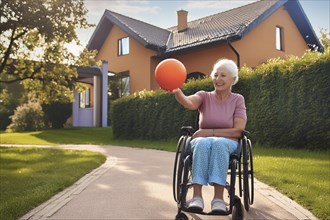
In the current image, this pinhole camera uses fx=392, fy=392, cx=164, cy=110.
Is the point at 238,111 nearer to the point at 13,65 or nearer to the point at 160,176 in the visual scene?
the point at 160,176

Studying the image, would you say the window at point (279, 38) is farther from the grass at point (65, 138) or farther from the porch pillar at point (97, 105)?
the porch pillar at point (97, 105)

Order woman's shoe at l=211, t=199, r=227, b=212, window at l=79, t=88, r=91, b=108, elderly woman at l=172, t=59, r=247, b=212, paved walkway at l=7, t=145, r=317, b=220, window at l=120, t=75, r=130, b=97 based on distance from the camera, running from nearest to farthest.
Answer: woman's shoe at l=211, t=199, r=227, b=212 < elderly woman at l=172, t=59, r=247, b=212 < paved walkway at l=7, t=145, r=317, b=220 < window at l=120, t=75, r=130, b=97 < window at l=79, t=88, r=91, b=108

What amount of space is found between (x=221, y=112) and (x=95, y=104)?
2139 cm

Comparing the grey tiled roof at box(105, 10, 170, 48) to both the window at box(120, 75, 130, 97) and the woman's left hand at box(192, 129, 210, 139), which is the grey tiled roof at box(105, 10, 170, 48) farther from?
the woman's left hand at box(192, 129, 210, 139)

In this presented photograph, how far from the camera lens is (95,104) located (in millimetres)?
24703

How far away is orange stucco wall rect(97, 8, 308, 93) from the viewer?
19.3 metres

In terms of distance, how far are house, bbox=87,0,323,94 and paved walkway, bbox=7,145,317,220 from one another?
12454 millimetres

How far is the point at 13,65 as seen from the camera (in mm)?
16031

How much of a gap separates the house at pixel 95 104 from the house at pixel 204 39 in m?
1.11

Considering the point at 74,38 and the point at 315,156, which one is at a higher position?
the point at 74,38

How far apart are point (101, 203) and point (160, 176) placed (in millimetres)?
2155

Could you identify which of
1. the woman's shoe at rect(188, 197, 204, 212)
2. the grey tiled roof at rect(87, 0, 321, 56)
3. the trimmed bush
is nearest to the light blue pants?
the woman's shoe at rect(188, 197, 204, 212)

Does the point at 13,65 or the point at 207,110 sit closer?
the point at 207,110

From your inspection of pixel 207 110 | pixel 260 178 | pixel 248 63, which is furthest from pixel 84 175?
pixel 248 63
